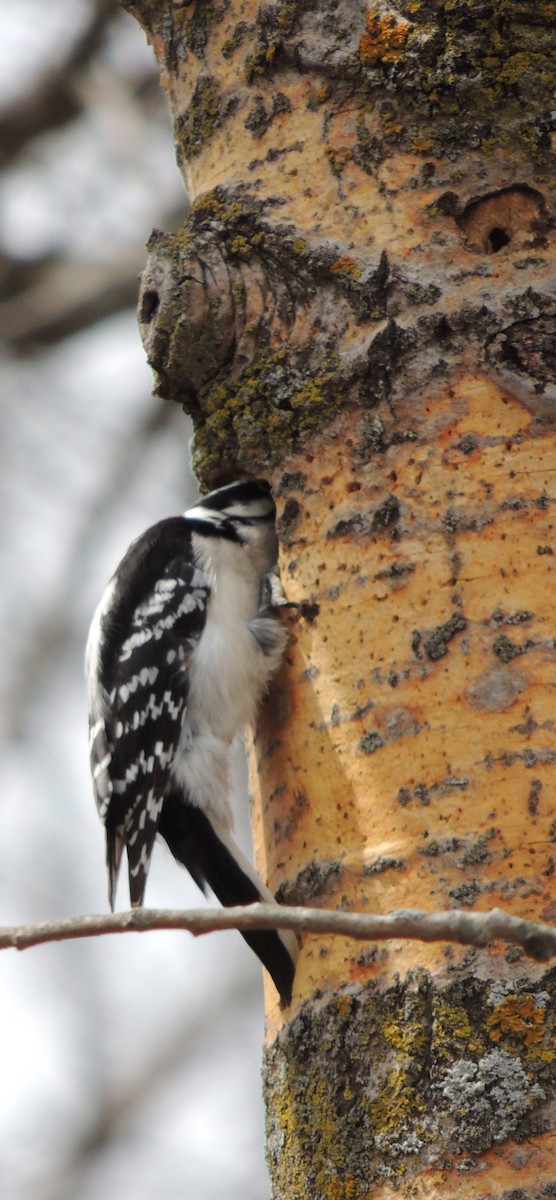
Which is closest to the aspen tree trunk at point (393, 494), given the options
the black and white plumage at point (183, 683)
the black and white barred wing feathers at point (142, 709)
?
the black and white plumage at point (183, 683)

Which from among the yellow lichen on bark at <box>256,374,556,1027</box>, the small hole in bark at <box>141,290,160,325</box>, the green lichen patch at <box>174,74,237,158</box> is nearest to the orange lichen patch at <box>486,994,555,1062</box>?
the yellow lichen on bark at <box>256,374,556,1027</box>

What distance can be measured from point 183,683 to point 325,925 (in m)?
1.60

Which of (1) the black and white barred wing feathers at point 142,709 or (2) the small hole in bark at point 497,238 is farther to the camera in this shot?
(1) the black and white barred wing feathers at point 142,709

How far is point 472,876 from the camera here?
1.98 m

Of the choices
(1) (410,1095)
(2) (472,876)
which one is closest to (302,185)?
(2) (472,876)

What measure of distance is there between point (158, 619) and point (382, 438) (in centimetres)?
88

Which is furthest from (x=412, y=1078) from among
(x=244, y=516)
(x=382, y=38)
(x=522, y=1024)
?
(x=382, y=38)

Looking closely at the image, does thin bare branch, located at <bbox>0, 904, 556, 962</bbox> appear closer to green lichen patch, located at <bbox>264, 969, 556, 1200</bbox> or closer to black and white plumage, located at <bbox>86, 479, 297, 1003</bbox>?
green lichen patch, located at <bbox>264, 969, 556, 1200</bbox>

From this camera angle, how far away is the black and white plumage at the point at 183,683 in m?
2.81

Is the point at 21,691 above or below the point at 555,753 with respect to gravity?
above

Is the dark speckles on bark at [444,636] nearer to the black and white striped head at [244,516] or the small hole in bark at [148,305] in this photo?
the black and white striped head at [244,516]

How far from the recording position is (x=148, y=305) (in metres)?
2.62

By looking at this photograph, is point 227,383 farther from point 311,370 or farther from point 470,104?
point 470,104

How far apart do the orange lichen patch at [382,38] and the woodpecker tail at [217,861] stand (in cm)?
145
